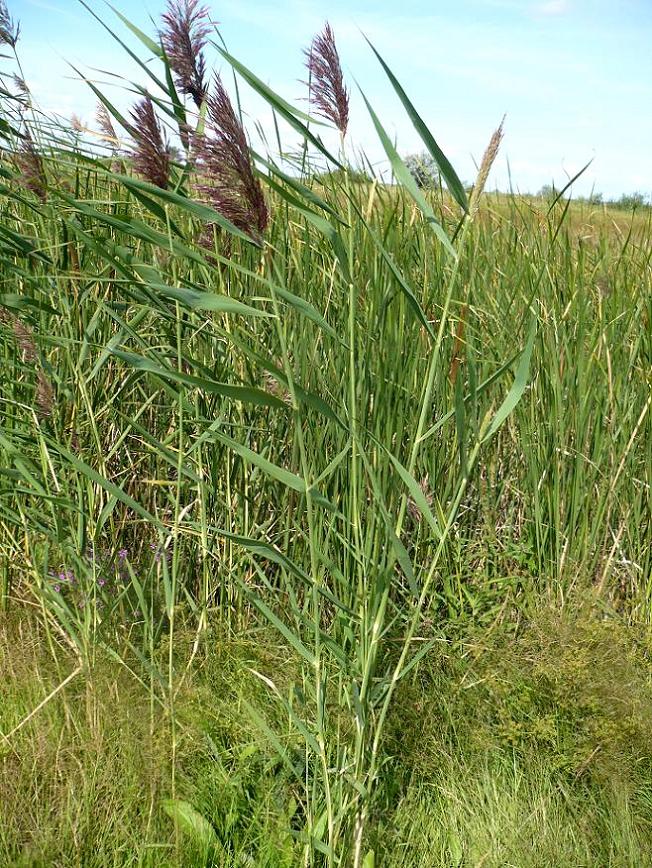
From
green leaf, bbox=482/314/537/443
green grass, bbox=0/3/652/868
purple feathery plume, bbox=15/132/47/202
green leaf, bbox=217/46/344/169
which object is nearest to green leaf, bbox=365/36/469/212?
green grass, bbox=0/3/652/868

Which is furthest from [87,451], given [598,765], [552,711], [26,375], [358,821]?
[598,765]

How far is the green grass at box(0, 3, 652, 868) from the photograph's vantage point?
4.40 feet

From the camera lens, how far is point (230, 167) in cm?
116

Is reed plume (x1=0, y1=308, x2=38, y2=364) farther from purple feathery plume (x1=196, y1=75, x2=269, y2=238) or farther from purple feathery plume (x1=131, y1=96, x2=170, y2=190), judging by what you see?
purple feathery plume (x1=196, y1=75, x2=269, y2=238)

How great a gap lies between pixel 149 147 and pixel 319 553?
0.71 m

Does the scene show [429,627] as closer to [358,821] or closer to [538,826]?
[538,826]

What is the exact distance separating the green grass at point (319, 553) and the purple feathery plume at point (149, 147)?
0.05 meters

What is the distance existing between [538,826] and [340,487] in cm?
84

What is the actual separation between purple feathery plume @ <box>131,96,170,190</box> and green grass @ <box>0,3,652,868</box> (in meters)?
0.05

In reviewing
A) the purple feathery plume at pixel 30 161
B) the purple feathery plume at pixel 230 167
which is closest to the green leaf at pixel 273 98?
the purple feathery plume at pixel 230 167

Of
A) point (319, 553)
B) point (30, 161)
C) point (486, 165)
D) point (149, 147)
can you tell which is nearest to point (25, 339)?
point (30, 161)

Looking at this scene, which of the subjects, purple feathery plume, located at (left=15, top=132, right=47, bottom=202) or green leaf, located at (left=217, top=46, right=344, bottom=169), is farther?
purple feathery plume, located at (left=15, top=132, right=47, bottom=202)

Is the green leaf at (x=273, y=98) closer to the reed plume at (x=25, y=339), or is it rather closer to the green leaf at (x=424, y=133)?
the green leaf at (x=424, y=133)

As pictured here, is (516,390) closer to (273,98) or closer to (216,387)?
(216,387)
